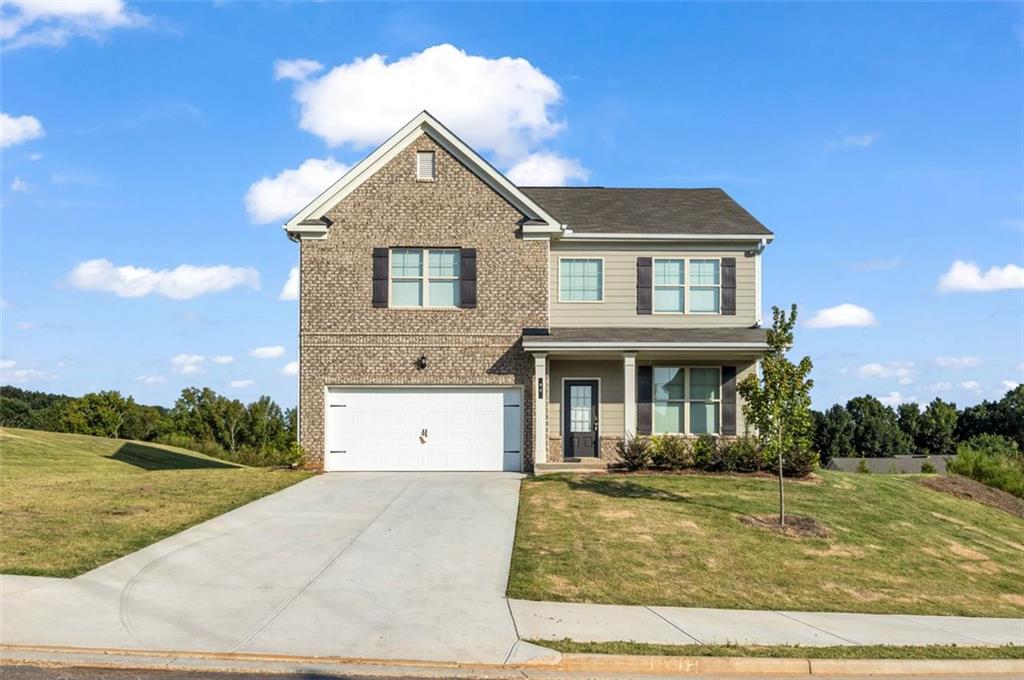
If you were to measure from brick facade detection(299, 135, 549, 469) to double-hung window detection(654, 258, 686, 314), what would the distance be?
3316 millimetres

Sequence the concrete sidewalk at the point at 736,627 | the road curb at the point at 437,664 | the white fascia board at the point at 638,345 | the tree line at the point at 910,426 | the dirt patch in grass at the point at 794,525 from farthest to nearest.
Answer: the tree line at the point at 910,426 < the white fascia board at the point at 638,345 < the dirt patch in grass at the point at 794,525 < the concrete sidewalk at the point at 736,627 < the road curb at the point at 437,664

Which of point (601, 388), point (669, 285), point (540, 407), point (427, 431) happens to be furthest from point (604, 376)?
point (427, 431)

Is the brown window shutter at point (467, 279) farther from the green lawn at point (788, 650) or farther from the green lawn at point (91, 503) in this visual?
the green lawn at point (788, 650)

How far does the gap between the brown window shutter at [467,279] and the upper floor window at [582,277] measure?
2.57m

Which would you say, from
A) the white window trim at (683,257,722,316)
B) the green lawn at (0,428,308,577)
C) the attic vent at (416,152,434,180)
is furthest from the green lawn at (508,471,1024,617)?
the attic vent at (416,152,434,180)

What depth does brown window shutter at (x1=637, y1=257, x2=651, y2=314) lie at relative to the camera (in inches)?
998

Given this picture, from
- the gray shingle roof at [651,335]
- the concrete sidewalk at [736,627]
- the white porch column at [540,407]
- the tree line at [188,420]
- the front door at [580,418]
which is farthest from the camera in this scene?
the tree line at [188,420]

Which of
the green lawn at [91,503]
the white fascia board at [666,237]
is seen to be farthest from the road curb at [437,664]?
the white fascia board at [666,237]

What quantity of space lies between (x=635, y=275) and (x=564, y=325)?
8.10 feet

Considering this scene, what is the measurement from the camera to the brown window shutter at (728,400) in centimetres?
2488

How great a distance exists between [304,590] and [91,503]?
282 inches

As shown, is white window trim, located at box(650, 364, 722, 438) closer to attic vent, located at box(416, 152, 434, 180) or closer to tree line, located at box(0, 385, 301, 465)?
attic vent, located at box(416, 152, 434, 180)

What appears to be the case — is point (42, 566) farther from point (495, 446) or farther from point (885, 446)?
point (885, 446)

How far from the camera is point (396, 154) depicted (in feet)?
81.2
